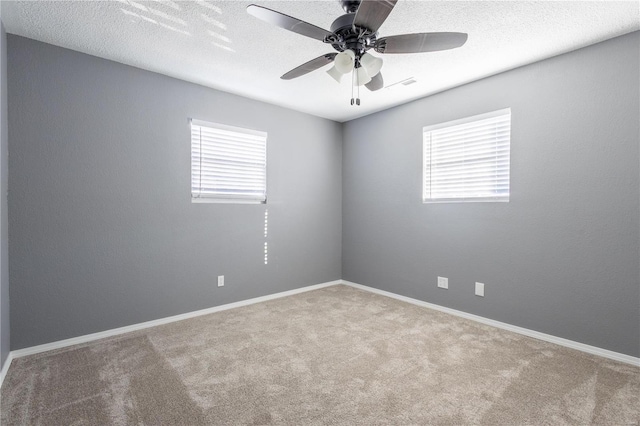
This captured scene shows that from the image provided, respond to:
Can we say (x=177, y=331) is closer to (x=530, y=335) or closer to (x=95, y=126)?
(x=95, y=126)

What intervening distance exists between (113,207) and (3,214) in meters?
0.74

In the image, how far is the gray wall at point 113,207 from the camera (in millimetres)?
2525

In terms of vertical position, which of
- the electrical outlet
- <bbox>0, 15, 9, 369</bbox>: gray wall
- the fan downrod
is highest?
the fan downrod

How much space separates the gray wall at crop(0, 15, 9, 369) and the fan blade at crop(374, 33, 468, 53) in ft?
8.97

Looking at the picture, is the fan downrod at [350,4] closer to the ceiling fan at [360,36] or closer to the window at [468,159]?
the ceiling fan at [360,36]

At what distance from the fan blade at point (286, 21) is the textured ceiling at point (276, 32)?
0.40 meters

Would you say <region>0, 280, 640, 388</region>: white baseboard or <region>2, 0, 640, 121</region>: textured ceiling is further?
<region>0, 280, 640, 388</region>: white baseboard

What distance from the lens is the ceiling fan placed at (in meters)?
1.65

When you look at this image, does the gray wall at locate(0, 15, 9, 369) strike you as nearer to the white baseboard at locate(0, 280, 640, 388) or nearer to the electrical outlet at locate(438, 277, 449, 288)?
the white baseboard at locate(0, 280, 640, 388)

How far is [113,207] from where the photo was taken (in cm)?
291

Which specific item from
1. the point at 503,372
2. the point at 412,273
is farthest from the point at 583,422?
the point at 412,273

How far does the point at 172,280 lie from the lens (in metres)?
3.27

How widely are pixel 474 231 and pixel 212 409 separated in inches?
115

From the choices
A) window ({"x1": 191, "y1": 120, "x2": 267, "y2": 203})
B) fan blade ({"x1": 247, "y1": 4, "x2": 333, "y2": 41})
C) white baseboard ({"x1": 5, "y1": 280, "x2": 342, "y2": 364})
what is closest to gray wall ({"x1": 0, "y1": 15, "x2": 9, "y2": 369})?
white baseboard ({"x1": 5, "y1": 280, "x2": 342, "y2": 364})
